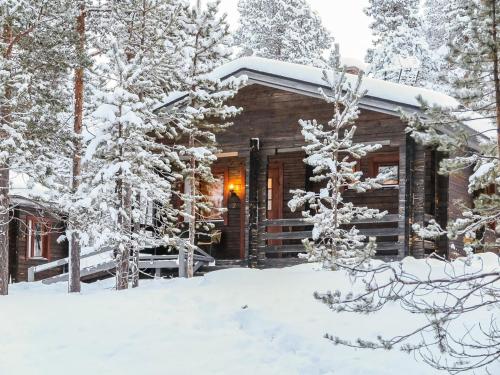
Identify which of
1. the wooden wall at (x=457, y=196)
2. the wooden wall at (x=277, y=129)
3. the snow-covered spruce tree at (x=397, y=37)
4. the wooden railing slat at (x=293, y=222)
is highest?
the snow-covered spruce tree at (x=397, y=37)

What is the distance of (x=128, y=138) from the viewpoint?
14727mm

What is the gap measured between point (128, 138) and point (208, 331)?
20.0 feet

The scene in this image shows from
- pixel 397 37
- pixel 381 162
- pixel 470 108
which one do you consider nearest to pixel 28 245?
pixel 381 162

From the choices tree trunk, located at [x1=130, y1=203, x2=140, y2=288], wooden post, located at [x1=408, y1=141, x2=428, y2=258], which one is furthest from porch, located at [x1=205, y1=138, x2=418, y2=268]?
tree trunk, located at [x1=130, y1=203, x2=140, y2=288]

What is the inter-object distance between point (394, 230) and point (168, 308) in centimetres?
668

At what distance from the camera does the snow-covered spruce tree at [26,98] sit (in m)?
14.5

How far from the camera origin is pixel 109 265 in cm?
2023

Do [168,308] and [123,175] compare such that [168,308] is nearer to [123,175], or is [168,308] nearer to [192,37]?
[123,175]

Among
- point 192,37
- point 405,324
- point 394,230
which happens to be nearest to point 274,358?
point 405,324

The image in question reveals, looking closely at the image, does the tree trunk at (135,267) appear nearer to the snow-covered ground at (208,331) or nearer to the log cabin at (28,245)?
the snow-covered ground at (208,331)

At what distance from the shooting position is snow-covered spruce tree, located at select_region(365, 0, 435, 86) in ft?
115

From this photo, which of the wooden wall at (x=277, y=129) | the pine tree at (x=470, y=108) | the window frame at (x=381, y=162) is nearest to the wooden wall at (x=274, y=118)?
the wooden wall at (x=277, y=129)

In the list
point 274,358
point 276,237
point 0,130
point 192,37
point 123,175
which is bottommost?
point 274,358

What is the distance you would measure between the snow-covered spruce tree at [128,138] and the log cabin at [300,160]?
187cm
